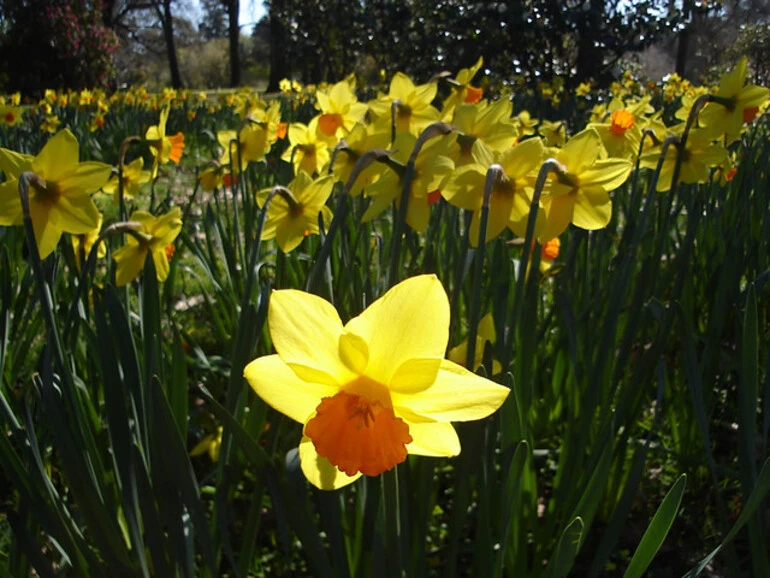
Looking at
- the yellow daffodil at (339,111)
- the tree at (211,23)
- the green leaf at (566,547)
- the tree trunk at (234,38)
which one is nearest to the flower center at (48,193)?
the yellow daffodil at (339,111)

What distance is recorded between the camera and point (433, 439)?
2.46ft

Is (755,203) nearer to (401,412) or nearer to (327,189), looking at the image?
(327,189)

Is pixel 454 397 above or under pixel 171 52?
under

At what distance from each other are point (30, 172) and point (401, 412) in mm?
751

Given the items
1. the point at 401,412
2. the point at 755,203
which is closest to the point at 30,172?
the point at 401,412

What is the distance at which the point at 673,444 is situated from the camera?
188cm

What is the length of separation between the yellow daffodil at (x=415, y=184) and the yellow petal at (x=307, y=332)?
436 millimetres

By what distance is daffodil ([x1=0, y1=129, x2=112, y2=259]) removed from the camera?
3.74 feet

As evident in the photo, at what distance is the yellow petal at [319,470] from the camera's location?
0.79m

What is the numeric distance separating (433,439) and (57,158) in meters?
0.82

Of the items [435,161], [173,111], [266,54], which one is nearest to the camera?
[435,161]

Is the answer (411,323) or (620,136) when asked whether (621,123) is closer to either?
(620,136)

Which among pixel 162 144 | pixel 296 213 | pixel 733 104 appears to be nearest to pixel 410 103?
pixel 296 213

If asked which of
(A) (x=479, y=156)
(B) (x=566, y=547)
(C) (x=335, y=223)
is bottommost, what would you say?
(B) (x=566, y=547)
